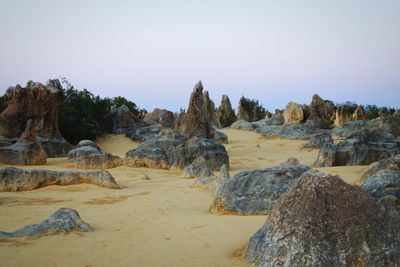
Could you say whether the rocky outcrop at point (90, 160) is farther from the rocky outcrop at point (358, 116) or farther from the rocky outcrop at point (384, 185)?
the rocky outcrop at point (358, 116)

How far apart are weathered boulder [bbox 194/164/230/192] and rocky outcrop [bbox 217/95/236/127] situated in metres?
31.0

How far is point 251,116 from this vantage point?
4406cm

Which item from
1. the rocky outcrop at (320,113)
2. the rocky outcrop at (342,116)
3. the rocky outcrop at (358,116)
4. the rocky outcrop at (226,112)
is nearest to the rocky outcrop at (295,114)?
the rocky outcrop at (320,113)

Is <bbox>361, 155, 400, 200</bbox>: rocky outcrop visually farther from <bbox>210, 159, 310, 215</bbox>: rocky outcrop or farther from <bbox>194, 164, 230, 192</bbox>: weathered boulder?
<bbox>194, 164, 230, 192</bbox>: weathered boulder

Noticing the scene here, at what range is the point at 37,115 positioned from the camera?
19.1 meters

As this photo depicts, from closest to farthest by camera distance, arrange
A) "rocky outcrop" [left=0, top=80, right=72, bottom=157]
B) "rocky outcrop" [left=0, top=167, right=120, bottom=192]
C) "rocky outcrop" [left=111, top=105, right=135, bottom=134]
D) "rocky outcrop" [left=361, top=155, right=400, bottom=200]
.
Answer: "rocky outcrop" [left=361, top=155, right=400, bottom=200] < "rocky outcrop" [left=0, top=167, right=120, bottom=192] < "rocky outcrop" [left=0, top=80, right=72, bottom=157] < "rocky outcrop" [left=111, top=105, right=135, bottom=134]

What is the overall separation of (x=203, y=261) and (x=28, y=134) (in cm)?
1417

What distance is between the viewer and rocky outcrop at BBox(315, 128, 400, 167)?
13.8 m

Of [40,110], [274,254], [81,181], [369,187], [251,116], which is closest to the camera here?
[274,254]

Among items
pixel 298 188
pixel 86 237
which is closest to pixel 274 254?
pixel 298 188

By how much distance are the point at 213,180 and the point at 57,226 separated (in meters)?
5.00

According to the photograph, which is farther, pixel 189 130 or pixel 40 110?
pixel 189 130

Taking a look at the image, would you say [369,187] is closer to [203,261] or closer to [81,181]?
[203,261]

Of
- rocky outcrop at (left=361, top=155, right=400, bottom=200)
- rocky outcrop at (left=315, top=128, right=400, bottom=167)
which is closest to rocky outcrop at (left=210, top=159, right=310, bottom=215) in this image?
rocky outcrop at (left=361, top=155, right=400, bottom=200)
